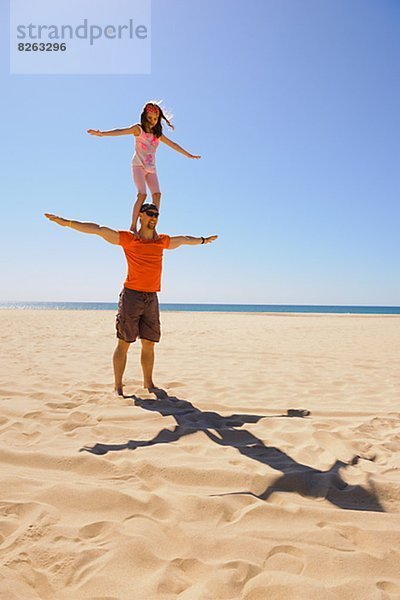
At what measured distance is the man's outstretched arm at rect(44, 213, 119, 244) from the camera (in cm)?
439

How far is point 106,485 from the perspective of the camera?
8.22 feet

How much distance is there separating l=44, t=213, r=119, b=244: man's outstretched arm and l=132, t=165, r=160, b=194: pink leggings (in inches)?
37.6

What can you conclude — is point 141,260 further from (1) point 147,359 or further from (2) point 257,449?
(2) point 257,449

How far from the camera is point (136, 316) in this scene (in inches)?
193

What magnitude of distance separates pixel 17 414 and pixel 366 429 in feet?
11.2

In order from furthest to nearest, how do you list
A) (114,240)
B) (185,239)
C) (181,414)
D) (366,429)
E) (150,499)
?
1. (185,239)
2. (114,240)
3. (181,414)
4. (366,429)
5. (150,499)

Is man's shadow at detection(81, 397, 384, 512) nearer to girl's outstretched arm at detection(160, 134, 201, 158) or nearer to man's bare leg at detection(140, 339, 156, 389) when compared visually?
man's bare leg at detection(140, 339, 156, 389)

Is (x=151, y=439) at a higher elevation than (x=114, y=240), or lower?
lower

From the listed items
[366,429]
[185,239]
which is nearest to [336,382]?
[366,429]

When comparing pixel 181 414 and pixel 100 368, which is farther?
pixel 100 368

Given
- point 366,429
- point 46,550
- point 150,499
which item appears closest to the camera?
point 46,550

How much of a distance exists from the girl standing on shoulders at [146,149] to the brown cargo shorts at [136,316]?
106 centimetres

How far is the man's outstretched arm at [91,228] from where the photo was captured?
14.4 feet

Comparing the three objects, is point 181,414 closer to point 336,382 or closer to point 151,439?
point 151,439
